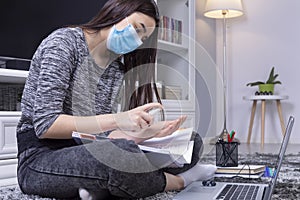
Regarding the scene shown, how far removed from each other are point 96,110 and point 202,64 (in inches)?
95.7

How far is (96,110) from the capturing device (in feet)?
3.73

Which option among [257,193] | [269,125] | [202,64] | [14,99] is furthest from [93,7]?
[269,125]

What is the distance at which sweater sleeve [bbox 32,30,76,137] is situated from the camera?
921 mm

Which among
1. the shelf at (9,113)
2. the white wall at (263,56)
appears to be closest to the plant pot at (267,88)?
the white wall at (263,56)

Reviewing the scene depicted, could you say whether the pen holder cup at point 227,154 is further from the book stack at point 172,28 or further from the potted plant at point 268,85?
the potted plant at point 268,85

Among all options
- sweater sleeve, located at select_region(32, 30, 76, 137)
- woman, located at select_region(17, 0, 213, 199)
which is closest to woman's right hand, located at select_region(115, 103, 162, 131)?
woman, located at select_region(17, 0, 213, 199)

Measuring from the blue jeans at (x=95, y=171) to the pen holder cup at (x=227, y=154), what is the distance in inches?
18.1

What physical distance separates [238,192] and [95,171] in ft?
1.11

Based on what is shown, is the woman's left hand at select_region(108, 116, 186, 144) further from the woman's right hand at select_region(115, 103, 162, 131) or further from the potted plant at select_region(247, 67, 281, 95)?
the potted plant at select_region(247, 67, 281, 95)

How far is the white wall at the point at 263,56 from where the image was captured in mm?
3498

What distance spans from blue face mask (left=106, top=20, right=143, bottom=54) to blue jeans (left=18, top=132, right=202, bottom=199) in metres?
0.27

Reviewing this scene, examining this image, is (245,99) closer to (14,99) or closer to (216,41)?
(216,41)

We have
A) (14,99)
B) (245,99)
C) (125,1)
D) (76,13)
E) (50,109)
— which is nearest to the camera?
(50,109)

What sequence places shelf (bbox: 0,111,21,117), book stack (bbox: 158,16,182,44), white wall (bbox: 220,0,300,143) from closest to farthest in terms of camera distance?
shelf (bbox: 0,111,21,117), book stack (bbox: 158,16,182,44), white wall (bbox: 220,0,300,143)
